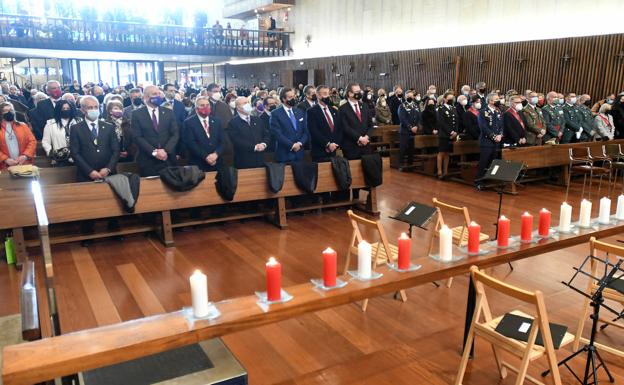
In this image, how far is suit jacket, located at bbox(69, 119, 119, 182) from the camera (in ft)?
16.3

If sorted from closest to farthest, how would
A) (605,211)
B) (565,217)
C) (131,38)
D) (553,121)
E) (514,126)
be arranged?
(565,217)
(605,211)
(514,126)
(553,121)
(131,38)

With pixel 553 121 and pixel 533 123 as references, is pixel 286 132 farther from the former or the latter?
pixel 553 121

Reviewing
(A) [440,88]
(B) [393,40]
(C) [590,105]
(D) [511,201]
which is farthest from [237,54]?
(D) [511,201]

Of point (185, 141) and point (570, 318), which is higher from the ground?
point (185, 141)

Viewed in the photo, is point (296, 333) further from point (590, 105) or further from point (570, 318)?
point (590, 105)

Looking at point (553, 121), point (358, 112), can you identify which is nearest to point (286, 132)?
point (358, 112)

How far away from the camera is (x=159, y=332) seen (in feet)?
6.28

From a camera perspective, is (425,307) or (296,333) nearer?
(296,333)

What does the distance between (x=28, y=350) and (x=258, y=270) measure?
2676 millimetres

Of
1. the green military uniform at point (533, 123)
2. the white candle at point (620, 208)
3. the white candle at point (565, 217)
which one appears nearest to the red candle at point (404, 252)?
the white candle at point (565, 217)

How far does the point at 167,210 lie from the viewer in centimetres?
511

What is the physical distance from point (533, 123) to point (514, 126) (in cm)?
51

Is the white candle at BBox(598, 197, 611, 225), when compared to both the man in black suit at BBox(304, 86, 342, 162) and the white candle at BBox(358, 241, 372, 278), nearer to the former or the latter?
the white candle at BBox(358, 241, 372, 278)

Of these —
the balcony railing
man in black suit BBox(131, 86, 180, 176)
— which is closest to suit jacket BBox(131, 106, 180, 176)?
man in black suit BBox(131, 86, 180, 176)
